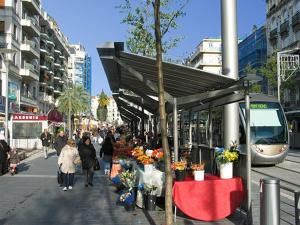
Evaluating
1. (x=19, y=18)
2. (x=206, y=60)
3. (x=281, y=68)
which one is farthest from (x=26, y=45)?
(x=206, y=60)

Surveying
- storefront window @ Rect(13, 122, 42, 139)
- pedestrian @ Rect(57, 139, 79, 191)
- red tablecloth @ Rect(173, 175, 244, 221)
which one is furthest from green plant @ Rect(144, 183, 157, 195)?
storefront window @ Rect(13, 122, 42, 139)

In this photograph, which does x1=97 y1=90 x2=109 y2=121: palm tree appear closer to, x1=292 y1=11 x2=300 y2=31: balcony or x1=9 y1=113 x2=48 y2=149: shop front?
x1=292 y1=11 x2=300 y2=31: balcony

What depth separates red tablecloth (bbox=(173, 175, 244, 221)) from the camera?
869cm

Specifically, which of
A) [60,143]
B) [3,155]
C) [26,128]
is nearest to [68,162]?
[3,155]

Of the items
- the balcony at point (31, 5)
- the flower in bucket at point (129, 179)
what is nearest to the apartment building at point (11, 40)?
the balcony at point (31, 5)

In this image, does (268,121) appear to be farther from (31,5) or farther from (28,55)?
(31,5)

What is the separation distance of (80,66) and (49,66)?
64.1 meters

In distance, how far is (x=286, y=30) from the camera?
208 feet

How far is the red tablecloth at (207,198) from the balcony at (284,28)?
5765 cm

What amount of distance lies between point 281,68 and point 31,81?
32202 mm

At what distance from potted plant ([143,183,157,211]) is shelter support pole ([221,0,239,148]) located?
2484mm

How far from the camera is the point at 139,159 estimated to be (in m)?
10.8

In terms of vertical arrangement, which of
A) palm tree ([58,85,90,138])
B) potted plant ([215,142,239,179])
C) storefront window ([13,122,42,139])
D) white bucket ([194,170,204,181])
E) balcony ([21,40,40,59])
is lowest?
white bucket ([194,170,204,181])

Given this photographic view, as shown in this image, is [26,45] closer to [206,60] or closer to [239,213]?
[239,213]
